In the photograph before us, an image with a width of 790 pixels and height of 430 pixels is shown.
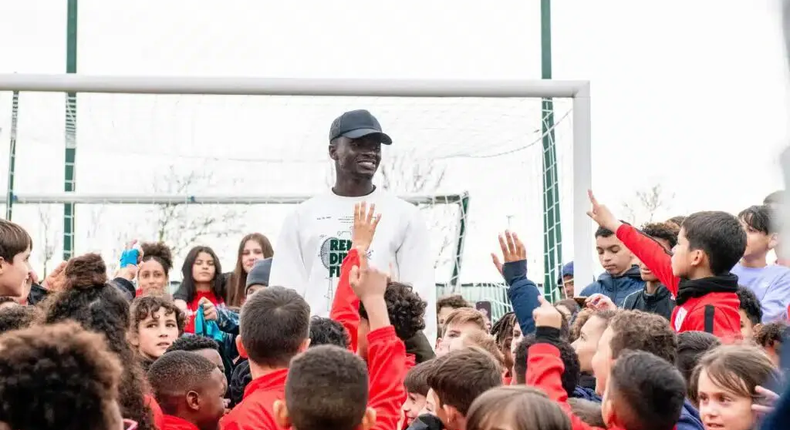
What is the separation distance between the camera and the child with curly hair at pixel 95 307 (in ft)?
11.8

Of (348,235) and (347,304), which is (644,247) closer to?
(348,235)

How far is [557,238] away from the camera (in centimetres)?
824

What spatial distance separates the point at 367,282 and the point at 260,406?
0.65 meters

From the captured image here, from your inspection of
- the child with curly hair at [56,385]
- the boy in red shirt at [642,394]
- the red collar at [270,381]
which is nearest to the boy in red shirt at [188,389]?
the red collar at [270,381]

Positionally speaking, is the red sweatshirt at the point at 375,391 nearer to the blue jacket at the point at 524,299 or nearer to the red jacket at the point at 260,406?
the red jacket at the point at 260,406

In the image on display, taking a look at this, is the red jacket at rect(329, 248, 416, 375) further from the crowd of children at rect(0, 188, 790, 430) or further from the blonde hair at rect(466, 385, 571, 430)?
the blonde hair at rect(466, 385, 571, 430)

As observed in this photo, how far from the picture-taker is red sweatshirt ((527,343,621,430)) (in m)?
3.20

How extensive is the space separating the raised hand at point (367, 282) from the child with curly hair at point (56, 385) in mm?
1673

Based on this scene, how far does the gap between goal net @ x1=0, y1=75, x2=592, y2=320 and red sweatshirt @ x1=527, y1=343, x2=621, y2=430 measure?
223cm

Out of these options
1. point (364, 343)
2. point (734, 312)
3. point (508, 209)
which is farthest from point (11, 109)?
point (734, 312)

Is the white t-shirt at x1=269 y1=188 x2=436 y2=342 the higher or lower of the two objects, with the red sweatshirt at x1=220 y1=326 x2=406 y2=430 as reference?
higher

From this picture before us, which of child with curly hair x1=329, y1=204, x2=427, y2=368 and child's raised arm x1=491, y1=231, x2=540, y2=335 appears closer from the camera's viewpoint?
child's raised arm x1=491, y1=231, x2=540, y2=335

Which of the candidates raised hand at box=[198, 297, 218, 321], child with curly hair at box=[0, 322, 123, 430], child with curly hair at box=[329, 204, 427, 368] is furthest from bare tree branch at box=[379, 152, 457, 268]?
child with curly hair at box=[0, 322, 123, 430]

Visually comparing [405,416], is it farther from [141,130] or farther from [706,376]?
[141,130]
